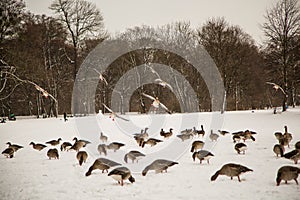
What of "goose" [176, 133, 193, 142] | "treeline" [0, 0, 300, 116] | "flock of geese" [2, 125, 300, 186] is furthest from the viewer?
"treeline" [0, 0, 300, 116]

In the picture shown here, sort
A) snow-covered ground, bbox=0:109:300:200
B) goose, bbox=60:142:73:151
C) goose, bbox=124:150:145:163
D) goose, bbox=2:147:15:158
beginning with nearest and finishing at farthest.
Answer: snow-covered ground, bbox=0:109:300:200 < goose, bbox=124:150:145:163 < goose, bbox=2:147:15:158 < goose, bbox=60:142:73:151

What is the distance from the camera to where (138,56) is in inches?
1820

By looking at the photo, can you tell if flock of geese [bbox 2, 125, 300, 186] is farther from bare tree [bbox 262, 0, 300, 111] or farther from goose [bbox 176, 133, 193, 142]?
bare tree [bbox 262, 0, 300, 111]

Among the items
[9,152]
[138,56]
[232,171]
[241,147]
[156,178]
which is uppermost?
[138,56]

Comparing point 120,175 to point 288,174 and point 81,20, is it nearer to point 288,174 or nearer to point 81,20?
point 288,174

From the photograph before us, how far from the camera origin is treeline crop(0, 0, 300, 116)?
3164 cm

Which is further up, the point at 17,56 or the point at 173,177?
the point at 17,56

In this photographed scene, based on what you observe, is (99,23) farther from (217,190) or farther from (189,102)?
(217,190)

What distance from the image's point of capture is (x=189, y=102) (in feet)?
143

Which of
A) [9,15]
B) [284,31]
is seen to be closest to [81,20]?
[9,15]

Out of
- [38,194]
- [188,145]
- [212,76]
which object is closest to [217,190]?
[38,194]

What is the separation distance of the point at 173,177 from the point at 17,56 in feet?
88.7

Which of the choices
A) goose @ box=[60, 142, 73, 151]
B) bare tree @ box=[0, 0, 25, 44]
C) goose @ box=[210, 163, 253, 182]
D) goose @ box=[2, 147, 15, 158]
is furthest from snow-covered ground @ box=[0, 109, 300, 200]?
bare tree @ box=[0, 0, 25, 44]

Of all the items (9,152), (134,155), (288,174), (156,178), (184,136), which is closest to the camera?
(288,174)
